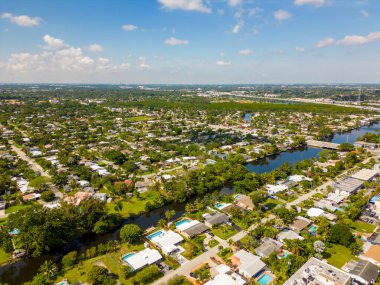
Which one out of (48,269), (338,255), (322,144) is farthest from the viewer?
(322,144)

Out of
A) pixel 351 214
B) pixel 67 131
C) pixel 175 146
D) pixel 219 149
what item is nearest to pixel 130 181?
pixel 175 146

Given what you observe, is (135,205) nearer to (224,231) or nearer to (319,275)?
(224,231)

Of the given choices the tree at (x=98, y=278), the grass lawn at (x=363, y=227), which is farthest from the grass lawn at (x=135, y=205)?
the grass lawn at (x=363, y=227)

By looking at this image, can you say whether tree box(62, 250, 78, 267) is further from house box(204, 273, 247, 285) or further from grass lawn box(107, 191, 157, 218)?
house box(204, 273, 247, 285)

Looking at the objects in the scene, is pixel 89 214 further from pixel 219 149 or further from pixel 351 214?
pixel 219 149

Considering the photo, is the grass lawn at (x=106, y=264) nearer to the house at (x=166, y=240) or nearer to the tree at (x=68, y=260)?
the tree at (x=68, y=260)

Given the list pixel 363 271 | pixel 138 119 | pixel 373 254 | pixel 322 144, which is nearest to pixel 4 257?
pixel 363 271
